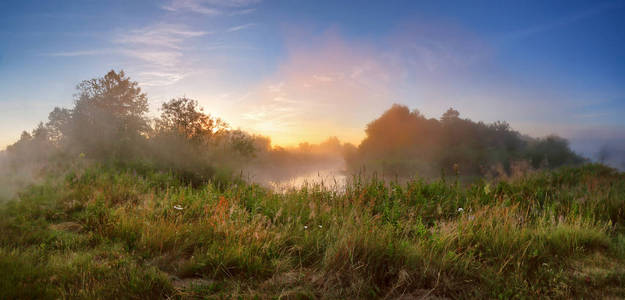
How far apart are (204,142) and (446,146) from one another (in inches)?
928

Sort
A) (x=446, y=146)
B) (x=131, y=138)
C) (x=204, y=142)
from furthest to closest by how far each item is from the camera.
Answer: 1. (x=446, y=146)
2. (x=204, y=142)
3. (x=131, y=138)

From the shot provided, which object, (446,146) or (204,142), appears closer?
(204,142)

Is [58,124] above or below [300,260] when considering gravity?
above

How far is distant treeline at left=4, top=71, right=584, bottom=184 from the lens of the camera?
18016 millimetres

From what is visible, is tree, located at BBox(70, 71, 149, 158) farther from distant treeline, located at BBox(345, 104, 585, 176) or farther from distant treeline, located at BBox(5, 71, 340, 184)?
distant treeline, located at BBox(345, 104, 585, 176)

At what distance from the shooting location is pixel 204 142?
999 inches

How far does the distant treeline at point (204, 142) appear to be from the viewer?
18016mm

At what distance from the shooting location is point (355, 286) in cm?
309

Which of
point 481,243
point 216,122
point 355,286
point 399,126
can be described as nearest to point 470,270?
point 481,243

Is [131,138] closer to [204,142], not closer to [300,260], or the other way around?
[204,142]

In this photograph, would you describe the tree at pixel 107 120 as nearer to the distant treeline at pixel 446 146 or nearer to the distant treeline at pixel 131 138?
the distant treeline at pixel 131 138

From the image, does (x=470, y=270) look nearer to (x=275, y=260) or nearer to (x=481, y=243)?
(x=481, y=243)

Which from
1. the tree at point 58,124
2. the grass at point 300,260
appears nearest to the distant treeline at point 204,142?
the tree at point 58,124

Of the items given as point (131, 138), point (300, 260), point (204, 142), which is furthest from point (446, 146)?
point (300, 260)
